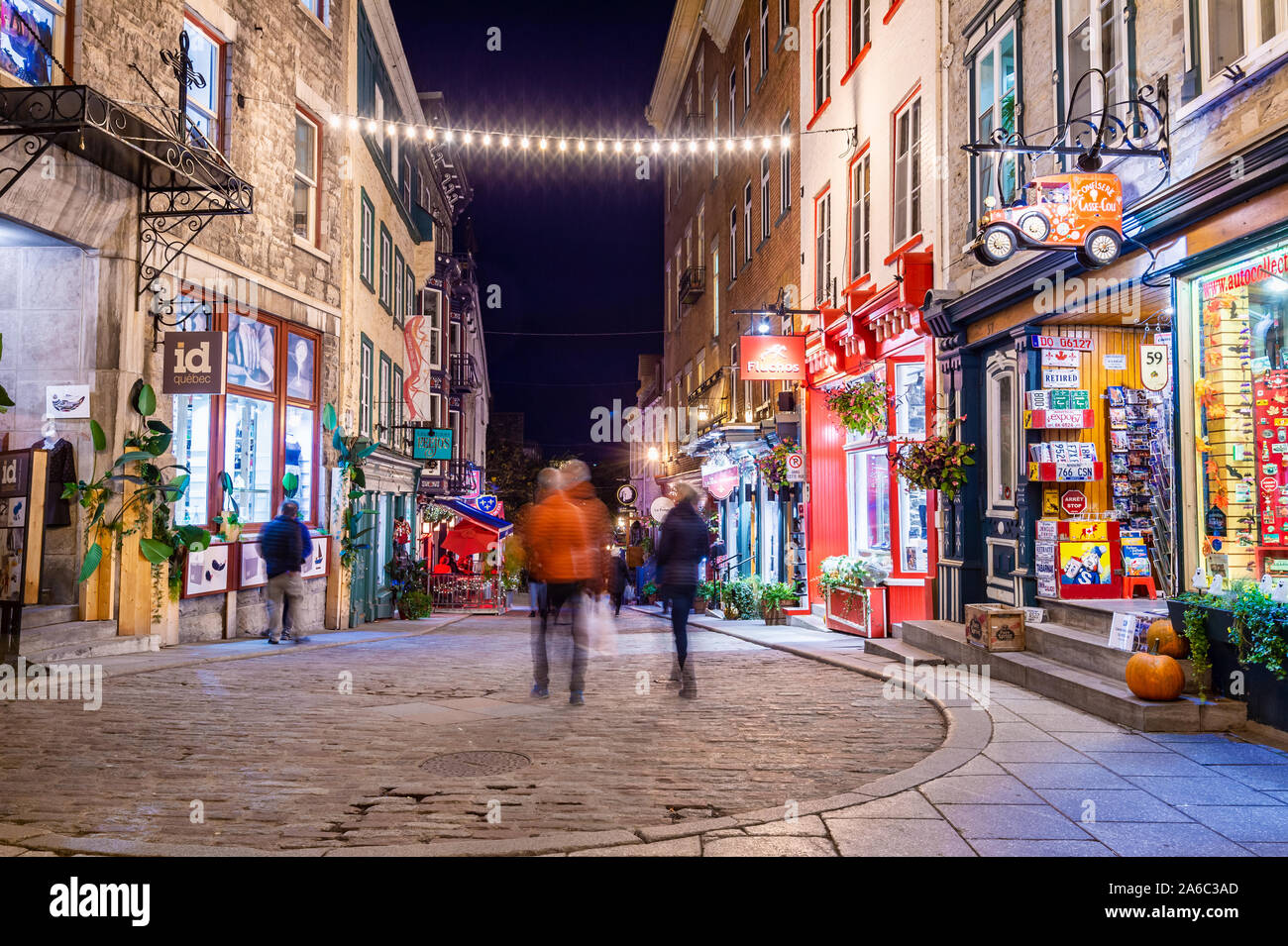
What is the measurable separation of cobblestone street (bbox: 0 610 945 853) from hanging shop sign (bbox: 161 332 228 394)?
3682mm

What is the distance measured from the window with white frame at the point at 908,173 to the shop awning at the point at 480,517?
17.0 m

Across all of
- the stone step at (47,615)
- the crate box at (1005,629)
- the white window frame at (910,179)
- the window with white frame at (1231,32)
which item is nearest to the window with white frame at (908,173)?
the white window frame at (910,179)

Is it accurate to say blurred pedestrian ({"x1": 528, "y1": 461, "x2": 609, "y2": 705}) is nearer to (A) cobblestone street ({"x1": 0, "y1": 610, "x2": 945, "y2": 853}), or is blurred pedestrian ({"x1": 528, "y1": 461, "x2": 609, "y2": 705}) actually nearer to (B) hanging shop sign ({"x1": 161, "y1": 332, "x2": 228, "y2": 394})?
(A) cobblestone street ({"x1": 0, "y1": 610, "x2": 945, "y2": 853})

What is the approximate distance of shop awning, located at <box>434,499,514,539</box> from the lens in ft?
95.1

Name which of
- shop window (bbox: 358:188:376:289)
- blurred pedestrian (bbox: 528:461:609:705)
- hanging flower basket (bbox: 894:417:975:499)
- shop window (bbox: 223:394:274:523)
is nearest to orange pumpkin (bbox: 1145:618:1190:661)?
hanging flower basket (bbox: 894:417:975:499)

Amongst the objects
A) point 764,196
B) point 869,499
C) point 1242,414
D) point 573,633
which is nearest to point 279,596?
point 573,633

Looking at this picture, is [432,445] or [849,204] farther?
[432,445]

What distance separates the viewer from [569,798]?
17.9 ft

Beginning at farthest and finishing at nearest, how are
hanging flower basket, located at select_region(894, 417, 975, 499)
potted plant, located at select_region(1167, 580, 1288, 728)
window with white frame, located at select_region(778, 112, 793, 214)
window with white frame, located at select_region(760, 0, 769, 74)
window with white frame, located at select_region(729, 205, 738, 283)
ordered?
window with white frame, located at select_region(729, 205, 738, 283) < window with white frame, located at select_region(760, 0, 769, 74) < window with white frame, located at select_region(778, 112, 793, 214) < hanging flower basket, located at select_region(894, 417, 975, 499) < potted plant, located at select_region(1167, 580, 1288, 728)

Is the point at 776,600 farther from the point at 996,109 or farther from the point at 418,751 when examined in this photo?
the point at 418,751

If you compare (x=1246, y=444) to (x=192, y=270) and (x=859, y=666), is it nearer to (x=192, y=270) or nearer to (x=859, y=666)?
(x=859, y=666)

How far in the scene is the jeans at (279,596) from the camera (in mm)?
13858

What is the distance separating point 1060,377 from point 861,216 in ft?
23.1

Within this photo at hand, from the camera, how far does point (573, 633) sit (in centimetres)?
852
